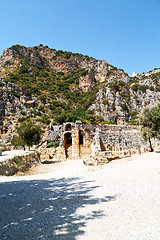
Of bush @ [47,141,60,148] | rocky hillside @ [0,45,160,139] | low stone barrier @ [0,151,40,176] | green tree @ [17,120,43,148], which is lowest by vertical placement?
low stone barrier @ [0,151,40,176]

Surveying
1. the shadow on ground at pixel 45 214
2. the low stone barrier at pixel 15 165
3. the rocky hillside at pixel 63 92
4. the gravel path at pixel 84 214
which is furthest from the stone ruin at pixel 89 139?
the rocky hillside at pixel 63 92

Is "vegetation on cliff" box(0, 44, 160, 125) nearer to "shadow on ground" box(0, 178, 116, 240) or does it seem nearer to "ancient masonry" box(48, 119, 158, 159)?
"ancient masonry" box(48, 119, 158, 159)

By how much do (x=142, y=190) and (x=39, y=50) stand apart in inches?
4560

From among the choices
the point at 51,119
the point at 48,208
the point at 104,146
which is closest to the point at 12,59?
the point at 51,119

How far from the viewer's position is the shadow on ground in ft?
10.0

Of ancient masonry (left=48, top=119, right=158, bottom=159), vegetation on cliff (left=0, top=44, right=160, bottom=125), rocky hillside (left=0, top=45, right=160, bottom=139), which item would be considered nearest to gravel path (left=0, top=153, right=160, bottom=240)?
ancient masonry (left=48, top=119, right=158, bottom=159)

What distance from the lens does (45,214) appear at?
3.90 meters

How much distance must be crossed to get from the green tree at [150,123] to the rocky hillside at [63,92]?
31850mm

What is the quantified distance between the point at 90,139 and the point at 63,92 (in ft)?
171

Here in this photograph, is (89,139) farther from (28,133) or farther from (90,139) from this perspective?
(28,133)

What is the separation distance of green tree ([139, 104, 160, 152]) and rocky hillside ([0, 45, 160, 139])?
104 feet

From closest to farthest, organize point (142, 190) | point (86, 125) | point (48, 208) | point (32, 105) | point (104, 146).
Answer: point (48, 208) → point (142, 190) → point (104, 146) → point (86, 125) → point (32, 105)

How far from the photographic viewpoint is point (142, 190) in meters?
5.31

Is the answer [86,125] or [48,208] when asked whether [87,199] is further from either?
[86,125]
